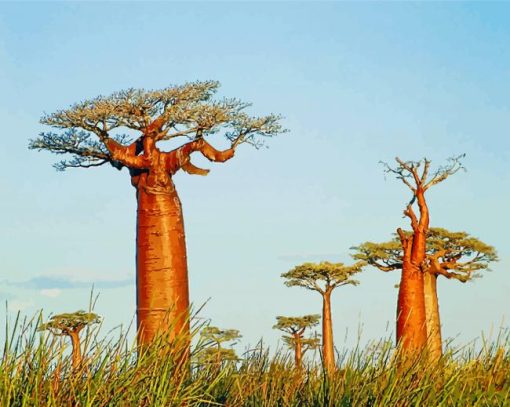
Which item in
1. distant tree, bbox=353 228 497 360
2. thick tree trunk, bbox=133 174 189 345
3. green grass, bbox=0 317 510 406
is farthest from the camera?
distant tree, bbox=353 228 497 360

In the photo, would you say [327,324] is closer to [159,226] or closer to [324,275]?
[324,275]

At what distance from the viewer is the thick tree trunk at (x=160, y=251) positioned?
573 inches

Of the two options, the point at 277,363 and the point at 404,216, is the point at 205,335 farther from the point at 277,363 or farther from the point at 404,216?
the point at 404,216

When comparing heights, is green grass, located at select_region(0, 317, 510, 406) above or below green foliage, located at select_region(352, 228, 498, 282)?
below

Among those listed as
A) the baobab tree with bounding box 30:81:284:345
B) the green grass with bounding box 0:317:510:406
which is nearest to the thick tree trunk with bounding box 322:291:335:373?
the baobab tree with bounding box 30:81:284:345

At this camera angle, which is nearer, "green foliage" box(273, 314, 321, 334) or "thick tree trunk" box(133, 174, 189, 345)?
"thick tree trunk" box(133, 174, 189, 345)

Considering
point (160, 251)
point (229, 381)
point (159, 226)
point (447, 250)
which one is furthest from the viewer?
point (447, 250)

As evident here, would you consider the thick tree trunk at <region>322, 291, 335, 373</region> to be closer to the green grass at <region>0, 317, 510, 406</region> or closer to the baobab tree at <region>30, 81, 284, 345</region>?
the baobab tree at <region>30, 81, 284, 345</region>

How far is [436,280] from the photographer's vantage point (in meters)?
28.4

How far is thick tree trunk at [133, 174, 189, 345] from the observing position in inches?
573

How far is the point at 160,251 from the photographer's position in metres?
14.8

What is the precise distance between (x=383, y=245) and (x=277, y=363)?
78.2 ft

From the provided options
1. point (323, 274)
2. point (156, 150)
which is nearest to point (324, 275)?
point (323, 274)

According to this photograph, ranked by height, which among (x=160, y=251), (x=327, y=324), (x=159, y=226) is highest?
(x=327, y=324)
